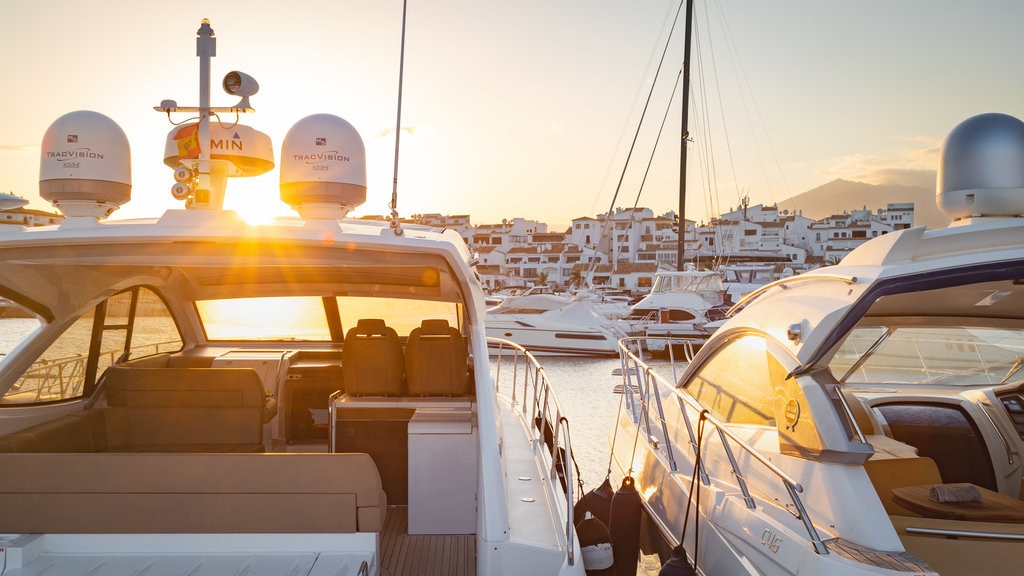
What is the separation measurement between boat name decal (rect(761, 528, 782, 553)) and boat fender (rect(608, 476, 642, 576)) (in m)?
1.28

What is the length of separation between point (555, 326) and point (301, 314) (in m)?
15.5

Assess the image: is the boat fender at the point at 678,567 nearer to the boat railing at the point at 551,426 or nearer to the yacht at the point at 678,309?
the boat railing at the point at 551,426

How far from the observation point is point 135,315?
4910mm

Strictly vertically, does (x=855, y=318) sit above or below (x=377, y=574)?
above

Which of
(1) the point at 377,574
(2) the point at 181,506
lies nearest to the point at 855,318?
(1) the point at 377,574

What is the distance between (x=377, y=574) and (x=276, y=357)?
3.22 m

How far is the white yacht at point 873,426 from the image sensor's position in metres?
2.98

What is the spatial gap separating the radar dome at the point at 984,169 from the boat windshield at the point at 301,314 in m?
3.93

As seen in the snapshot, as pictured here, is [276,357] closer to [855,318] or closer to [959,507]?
[855,318]

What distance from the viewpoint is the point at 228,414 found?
142 inches

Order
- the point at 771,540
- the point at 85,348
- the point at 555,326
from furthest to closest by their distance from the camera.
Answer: the point at 555,326 < the point at 85,348 < the point at 771,540

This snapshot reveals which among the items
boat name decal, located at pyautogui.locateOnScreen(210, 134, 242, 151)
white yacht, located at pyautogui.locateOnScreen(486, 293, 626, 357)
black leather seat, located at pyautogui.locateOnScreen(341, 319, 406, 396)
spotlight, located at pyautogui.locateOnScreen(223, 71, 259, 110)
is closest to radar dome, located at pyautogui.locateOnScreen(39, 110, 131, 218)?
boat name decal, located at pyautogui.locateOnScreen(210, 134, 242, 151)

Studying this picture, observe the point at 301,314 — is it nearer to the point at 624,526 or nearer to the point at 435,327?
the point at 435,327

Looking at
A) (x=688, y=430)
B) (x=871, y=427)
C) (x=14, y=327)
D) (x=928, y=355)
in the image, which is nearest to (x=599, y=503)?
(x=688, y=430)
